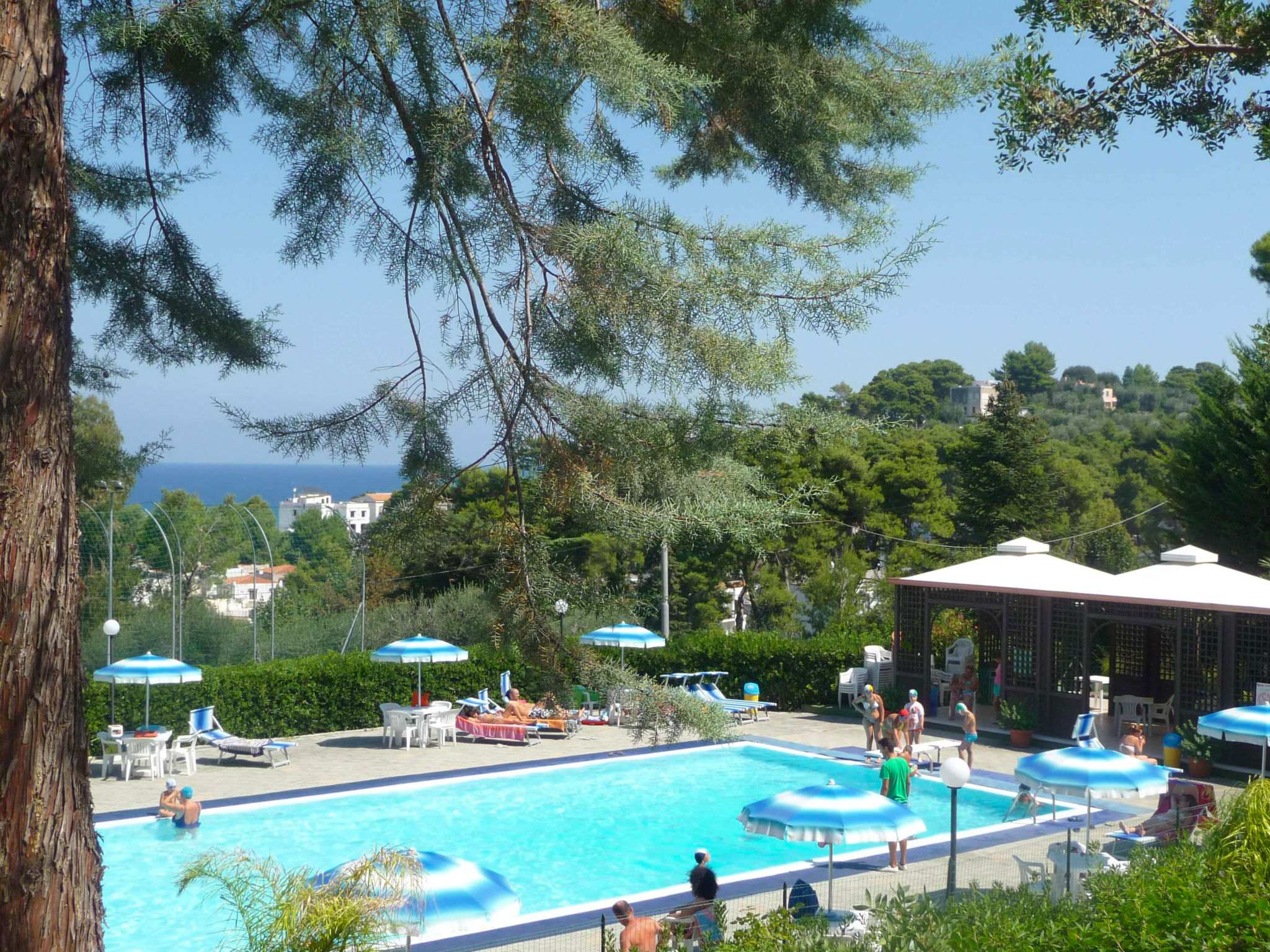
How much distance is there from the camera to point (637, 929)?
7.56 meters

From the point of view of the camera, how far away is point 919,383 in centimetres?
9712

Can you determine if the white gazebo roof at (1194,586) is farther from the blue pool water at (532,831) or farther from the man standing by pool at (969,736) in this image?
the blue pool water at (532,831)

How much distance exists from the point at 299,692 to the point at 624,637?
17.6 ft

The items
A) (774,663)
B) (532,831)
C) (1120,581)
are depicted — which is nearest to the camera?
(532,831)

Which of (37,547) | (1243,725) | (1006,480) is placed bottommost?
(1243,725)

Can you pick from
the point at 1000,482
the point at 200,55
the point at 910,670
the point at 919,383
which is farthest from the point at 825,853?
the point at 919,383

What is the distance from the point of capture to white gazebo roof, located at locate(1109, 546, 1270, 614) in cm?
1534

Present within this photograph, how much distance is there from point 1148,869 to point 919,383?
93341 mm

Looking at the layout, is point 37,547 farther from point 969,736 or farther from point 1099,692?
point 1099,692

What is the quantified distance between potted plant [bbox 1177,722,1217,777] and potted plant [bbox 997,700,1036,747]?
2647mm

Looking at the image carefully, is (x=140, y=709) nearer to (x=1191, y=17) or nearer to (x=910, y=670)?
(x=910, y=670)

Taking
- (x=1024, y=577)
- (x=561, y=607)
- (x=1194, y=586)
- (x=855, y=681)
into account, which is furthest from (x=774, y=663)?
(x=561, y=607)

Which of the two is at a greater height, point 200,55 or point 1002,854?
point 200,55

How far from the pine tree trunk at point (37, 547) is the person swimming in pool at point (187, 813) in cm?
971
